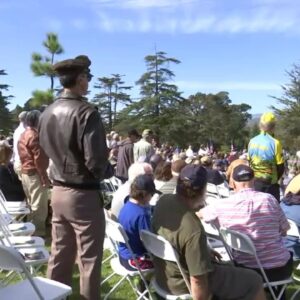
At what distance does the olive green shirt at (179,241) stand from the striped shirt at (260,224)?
0.66 meters

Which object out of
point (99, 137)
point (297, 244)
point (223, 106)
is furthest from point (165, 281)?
point (223, 106)

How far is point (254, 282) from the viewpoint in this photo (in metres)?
2.95

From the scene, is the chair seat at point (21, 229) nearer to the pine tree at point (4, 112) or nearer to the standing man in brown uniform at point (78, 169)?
the standing man in brown uniform at point (78, 169)

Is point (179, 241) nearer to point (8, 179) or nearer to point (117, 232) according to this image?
point (117, 232)

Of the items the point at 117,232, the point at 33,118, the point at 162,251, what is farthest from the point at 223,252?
the point at 33,118

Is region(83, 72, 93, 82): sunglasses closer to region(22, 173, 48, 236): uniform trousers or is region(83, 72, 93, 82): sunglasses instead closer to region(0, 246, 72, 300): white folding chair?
region(0, 246, 72, 300): white folding chair

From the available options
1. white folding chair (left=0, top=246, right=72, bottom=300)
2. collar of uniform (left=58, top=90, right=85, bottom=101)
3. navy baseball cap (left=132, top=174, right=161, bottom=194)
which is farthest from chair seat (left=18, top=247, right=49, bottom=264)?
Result: collar of uniform (left=58, top=90, right=85, bottom=101)

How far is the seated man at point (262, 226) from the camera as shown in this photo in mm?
3393

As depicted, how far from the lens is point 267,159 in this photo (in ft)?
18.8

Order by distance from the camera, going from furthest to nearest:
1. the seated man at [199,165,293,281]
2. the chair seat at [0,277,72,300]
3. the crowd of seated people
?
the seated man at [199,165,293,281], the crowd of seated people, the chair seat at [0,277,72,300]


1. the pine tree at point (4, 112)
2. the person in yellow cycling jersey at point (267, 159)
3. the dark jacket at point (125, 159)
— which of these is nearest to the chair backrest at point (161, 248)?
the person in yellow cycling jersey at point (267, 159)

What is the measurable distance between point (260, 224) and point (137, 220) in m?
0.88

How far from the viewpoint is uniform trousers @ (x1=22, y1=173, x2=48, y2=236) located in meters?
5.91

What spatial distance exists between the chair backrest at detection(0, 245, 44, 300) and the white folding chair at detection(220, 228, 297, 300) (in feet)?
4.37
